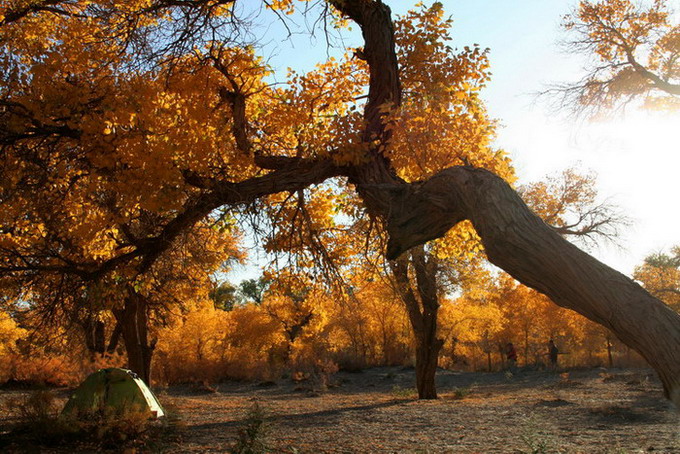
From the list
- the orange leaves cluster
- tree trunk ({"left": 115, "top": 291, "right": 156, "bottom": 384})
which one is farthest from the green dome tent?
the orange leaves cluster

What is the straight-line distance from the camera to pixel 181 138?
638cm

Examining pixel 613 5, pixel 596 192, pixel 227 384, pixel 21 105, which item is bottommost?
pixel 227 384

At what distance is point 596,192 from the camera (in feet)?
66.2

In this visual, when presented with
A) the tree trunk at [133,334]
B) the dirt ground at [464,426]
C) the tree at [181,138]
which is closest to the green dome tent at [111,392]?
the dirt ground at [464,426]

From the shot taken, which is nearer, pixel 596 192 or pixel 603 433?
pixel 603 433

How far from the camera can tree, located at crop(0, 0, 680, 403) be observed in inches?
225

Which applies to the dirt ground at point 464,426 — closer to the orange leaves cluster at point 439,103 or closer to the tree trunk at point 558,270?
the tree trunk at point 558,270

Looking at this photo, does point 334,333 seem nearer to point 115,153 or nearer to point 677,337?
point 115,153

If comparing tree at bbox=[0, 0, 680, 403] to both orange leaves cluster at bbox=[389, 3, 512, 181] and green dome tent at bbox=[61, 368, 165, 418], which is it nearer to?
orange leaves cluster at bbox=[389, 3, 512, 181]

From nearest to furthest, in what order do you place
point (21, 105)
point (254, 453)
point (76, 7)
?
point (254, 453) → point (21, 105) → point (76, 7)

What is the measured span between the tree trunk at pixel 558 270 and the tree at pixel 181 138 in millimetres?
37

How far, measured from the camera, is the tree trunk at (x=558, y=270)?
2941 millimetres

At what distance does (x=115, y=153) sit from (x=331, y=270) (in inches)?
126

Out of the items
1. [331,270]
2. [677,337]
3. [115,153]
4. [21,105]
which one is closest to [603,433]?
[331,270]
